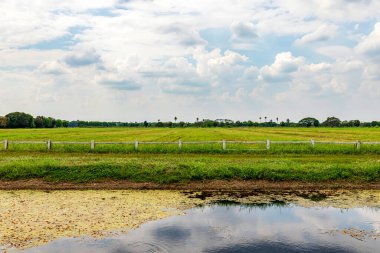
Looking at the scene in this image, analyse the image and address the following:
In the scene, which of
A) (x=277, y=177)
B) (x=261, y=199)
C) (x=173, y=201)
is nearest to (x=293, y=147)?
(x=277, y=177)

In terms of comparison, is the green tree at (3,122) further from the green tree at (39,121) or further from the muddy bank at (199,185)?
the muddy bank at (199,185)

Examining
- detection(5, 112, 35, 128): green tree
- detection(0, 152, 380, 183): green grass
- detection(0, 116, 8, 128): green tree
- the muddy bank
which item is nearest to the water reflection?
the muddy bank

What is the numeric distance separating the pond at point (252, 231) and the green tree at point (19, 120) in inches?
5816

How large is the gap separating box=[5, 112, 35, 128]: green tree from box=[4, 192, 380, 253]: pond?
148m

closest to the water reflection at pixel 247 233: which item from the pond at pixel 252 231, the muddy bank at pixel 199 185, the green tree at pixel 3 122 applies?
the pond at pixel 252 231

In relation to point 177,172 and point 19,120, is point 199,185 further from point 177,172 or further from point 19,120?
point 19,120

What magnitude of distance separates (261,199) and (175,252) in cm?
892

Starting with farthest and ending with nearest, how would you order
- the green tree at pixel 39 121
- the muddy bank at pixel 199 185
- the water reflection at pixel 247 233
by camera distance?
the green tree at pixel 39 121 → the muddy bank at pixel 199 185 → the water reflection at pixel 247 233

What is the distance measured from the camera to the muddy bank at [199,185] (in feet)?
73.8

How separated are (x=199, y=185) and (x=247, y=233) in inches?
378

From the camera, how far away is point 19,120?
15125 cm

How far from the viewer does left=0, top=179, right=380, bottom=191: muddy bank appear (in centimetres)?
2250

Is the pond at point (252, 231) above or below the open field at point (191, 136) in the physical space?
below

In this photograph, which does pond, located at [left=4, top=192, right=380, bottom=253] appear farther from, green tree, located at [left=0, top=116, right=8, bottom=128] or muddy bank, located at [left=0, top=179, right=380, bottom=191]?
green tree, located at [left=0, top=116, right=8, bottom=128]
